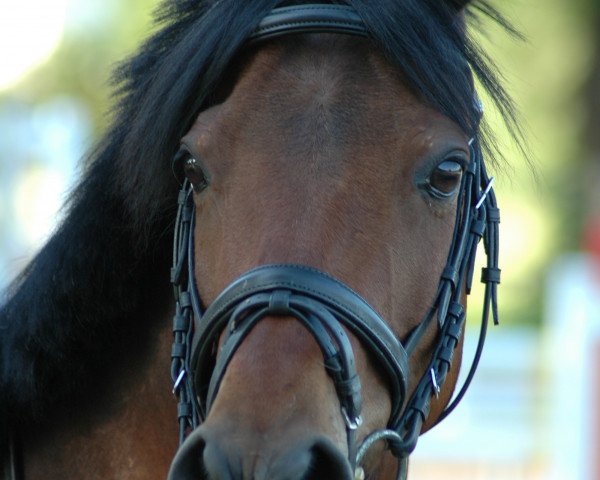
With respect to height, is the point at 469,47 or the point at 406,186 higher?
the point at 469,47

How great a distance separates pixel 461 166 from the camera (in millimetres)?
3068

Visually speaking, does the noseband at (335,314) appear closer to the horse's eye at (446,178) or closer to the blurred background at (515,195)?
the horse's eye at (446,178)

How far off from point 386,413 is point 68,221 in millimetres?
→ 1225

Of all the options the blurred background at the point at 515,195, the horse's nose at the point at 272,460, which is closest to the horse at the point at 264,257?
the horse's nose at the point at 272,460

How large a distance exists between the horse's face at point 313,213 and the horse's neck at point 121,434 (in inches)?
19.7

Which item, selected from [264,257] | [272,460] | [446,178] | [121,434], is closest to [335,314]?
[264,257]

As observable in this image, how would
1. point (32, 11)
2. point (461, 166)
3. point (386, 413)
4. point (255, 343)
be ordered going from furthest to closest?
1. point (32, 11)
2. point (461, 166)
3. point (386, 413)
4. point (255, 343)

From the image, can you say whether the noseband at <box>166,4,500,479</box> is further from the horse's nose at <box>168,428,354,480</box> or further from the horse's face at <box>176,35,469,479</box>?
the horse's nose at <box>168,428,354,480</box>

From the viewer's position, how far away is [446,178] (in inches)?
118

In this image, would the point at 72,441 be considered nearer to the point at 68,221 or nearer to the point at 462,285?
the point at 68,221

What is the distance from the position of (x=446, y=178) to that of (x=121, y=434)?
1323 mm

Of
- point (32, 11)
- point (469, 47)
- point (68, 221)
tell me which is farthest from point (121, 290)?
point (32, 11)

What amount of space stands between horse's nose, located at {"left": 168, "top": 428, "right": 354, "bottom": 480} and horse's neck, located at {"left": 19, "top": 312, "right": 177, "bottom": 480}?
31.2 inches

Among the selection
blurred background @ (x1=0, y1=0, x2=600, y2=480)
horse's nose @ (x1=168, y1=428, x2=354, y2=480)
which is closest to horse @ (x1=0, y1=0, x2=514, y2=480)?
horse's nose @ (x1=168, y1=428, x2=354, y2=480)
